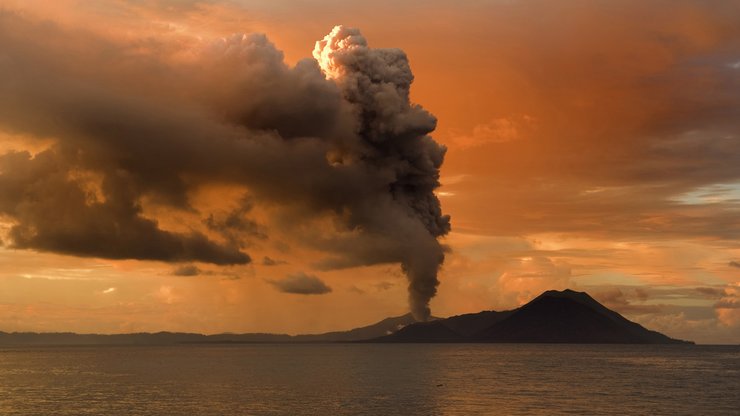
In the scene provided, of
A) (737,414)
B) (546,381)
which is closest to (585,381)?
(546,381)

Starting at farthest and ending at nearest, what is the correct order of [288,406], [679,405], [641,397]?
[641,397] → [679,405] → [288,406]

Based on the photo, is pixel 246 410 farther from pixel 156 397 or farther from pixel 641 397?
pixel 641 397

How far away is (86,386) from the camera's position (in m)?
126

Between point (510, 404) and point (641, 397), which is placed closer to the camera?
point (510, 404)

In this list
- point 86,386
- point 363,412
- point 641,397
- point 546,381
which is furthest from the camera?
point 546,381

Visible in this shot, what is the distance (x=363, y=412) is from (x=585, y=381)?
225 feet

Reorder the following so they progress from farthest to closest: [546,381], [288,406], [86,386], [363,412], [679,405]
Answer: [546,381]
[86,386]
[679,405]
[288,406]
[363,412]

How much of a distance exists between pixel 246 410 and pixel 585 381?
7639 centimetres

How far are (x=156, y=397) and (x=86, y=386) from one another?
1176 inches

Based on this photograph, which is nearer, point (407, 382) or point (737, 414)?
point (737, 414)

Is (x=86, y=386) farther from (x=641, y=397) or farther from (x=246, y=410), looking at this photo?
(x=641, y=397)

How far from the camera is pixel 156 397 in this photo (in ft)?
337

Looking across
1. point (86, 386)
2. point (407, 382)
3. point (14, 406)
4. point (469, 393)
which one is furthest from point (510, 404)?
point (86, 386)

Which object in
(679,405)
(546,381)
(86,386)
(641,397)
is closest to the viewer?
(679,405)
